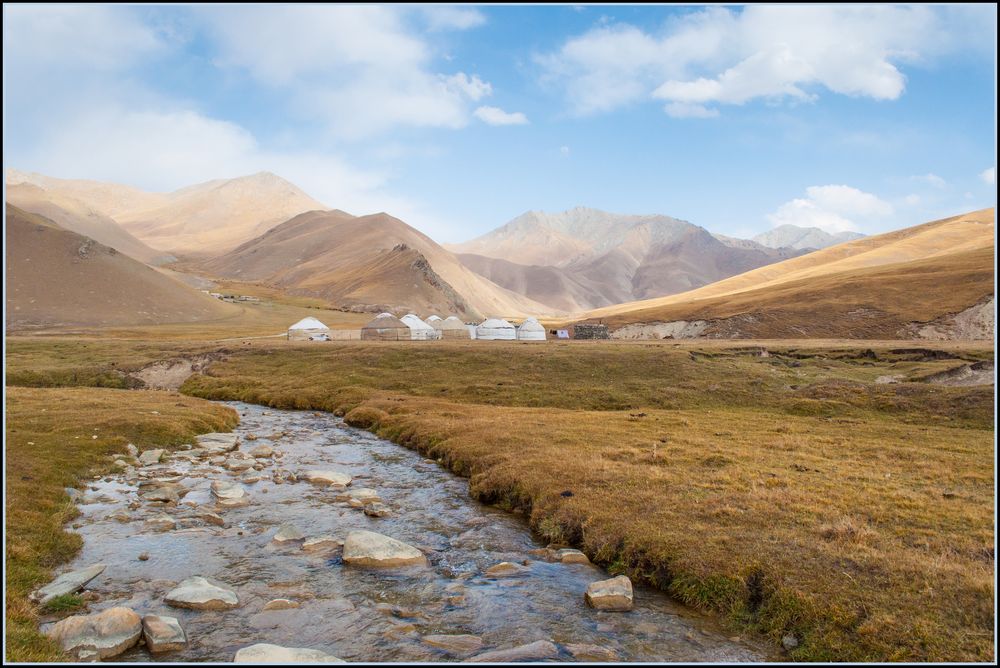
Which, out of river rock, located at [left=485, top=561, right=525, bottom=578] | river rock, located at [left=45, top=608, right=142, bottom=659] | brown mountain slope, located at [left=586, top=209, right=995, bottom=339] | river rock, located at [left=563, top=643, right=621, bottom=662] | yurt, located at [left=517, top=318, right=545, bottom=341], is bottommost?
river rock, located at [left=485, top=561, right=525, bottom=578]

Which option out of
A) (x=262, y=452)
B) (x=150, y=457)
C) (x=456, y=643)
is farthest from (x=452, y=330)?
(x=456, y=643)

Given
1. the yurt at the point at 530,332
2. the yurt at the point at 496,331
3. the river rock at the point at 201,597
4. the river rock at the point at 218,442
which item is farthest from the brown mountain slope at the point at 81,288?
the river rock at the point at 201,597

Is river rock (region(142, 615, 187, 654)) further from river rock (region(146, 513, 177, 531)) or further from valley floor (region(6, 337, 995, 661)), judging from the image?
river rock (region(146, 513, 177, 531))

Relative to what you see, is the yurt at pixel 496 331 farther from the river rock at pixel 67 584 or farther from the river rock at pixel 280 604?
the river rock at pixel 280 604

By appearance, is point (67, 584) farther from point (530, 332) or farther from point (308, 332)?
point (308, 332)

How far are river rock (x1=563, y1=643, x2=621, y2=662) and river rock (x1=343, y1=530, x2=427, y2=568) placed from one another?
6.26 metres

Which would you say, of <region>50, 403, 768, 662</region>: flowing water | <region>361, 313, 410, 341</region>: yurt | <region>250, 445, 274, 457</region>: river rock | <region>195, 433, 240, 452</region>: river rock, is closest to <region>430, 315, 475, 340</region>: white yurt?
<region>361, 313, 410, 341</region>: yurt

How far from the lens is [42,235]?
192 meters

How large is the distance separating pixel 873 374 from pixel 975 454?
24.1 meters

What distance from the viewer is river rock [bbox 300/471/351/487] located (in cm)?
2673

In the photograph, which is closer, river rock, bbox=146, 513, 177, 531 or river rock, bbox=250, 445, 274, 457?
river rock, bbox=146, 513, 177, 531

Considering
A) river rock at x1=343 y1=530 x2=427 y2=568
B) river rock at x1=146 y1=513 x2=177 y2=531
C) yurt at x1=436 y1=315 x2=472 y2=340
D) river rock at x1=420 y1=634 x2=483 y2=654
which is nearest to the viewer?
river rock at x1=420 y1=634 x2=483 y2=654

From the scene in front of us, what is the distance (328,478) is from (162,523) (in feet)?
25.6

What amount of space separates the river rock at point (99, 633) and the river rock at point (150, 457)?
58.8 feet
